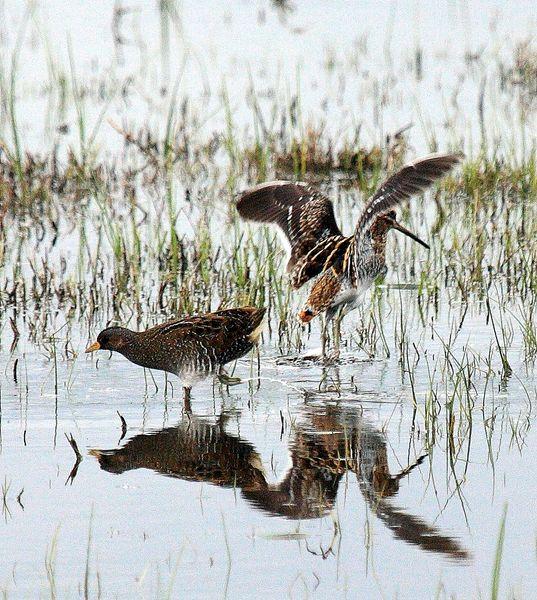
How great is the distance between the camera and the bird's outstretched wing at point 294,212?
900cm

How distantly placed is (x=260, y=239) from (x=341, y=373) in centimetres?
239

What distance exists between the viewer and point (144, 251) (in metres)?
10.3

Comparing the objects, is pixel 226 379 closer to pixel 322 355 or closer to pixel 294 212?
pixel 322 355

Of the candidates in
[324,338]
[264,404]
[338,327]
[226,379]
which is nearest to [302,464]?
[264,404]

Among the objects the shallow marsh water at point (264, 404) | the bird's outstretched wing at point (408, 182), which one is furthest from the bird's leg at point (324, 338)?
the bird's outstretched wing at point (408, 182)

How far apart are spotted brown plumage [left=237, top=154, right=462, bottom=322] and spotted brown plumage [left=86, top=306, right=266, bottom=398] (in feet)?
2.59

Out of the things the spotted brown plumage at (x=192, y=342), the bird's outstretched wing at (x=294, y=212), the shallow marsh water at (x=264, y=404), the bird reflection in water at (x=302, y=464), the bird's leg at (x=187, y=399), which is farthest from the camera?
the bird's outstretched wing at (x=294, y=212)

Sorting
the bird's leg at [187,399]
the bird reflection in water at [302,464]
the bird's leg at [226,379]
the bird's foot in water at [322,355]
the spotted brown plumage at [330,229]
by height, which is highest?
the spotted brown plumage at [330,229]

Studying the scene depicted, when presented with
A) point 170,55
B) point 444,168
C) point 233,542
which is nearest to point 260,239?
point 444,168

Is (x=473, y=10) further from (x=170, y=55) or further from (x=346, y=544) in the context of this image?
(x=346, y=544)

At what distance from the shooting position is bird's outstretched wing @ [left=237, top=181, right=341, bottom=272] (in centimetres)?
900

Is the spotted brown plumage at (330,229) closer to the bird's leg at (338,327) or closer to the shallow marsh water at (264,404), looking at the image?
the bird's leg at (338,327)

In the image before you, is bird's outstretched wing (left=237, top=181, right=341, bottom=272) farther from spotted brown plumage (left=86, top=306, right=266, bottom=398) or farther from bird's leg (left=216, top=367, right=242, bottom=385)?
bird's leg (left=216, top=367, right=242, bottom=385)

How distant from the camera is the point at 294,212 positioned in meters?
9.09
